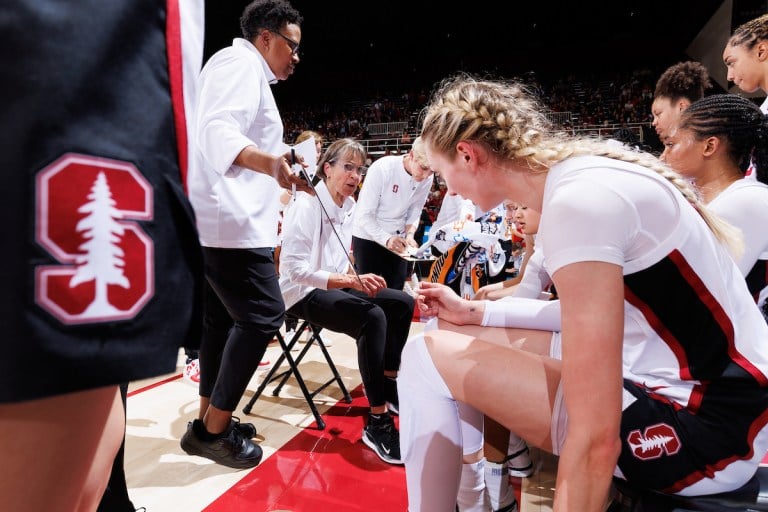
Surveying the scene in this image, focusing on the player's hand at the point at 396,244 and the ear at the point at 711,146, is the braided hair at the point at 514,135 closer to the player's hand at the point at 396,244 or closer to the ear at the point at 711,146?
the ear at the point at 711,146

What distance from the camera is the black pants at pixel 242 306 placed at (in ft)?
6.75

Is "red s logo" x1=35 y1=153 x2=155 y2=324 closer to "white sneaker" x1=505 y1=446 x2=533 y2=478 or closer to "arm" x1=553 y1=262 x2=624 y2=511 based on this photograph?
"arm" x1=553 y1=262 x2=624 y2=511

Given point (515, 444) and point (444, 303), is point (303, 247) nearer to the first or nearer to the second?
point (444, 303)

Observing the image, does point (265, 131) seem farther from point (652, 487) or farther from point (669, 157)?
point (652, 487)

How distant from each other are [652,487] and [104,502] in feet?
4.75

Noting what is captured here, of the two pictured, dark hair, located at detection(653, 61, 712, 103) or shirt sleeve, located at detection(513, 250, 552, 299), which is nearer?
shirt sleeve, located at detection(513, 250, 552, 299)

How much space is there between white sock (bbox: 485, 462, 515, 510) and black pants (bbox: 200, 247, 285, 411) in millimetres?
1065

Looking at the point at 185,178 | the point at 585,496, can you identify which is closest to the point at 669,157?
the point at 585,496

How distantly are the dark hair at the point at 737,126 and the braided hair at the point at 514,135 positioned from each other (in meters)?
0.67

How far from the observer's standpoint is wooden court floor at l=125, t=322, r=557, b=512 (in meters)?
1.89

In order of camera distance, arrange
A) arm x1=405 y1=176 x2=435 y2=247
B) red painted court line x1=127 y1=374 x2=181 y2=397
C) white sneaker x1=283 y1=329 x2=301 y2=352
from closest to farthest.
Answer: red painted court line x1=127 y1=374 x2=181 y2=397, arm x1=405 y1=176 x2=435 y2=247, white sneaker x1=283 y1=329 x2=301 y2=352

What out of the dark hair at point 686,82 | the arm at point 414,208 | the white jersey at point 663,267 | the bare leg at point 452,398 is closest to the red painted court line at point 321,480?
the bare leg at point 452,398

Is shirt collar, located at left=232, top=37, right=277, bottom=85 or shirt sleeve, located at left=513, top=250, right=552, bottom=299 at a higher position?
shirt collar, located at left=232, top=37, right=277, bottom=85

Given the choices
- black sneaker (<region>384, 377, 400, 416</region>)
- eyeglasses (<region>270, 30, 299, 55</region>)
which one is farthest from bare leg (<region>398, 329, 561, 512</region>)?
eyeglasses (<region>270, 30, 299, 55</region>)
